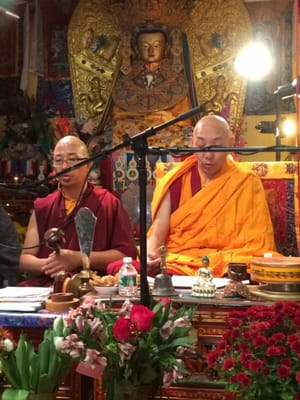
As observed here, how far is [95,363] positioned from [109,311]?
18 centimetres

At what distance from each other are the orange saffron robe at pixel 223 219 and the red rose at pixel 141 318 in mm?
1635

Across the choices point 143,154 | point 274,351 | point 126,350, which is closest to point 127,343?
point 126,350

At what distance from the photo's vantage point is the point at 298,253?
3.50 metres

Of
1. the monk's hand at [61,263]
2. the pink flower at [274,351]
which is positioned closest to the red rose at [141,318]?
the pink flower at [274,351]

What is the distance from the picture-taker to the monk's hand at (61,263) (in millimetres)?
3045

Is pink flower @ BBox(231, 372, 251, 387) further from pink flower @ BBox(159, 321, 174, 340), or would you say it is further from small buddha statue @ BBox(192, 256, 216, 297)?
small buddha statue @ BBox(192, 256, 216, 297)

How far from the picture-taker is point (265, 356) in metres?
1.50

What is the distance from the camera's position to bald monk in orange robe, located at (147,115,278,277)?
10.9ft

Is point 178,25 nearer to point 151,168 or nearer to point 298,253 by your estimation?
point 151,168

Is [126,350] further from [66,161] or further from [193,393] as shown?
[66,161]

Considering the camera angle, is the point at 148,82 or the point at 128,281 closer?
the point at 128,281

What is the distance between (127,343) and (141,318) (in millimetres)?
78

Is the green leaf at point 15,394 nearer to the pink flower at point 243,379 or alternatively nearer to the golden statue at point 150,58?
the pink flower at point 243,379

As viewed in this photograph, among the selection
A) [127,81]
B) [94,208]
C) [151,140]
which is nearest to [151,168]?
[151,140]
